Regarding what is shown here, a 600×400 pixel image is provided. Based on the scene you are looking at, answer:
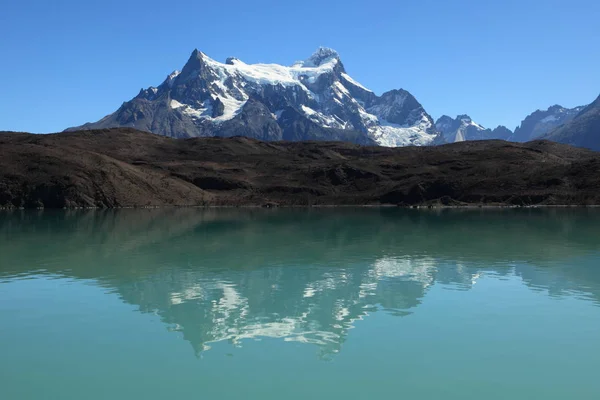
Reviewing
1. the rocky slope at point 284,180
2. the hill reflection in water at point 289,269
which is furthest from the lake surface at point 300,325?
the rocky slope at point 284,180

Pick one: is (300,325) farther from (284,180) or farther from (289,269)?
(284,180)

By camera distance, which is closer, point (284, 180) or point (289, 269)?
point (289, 269)

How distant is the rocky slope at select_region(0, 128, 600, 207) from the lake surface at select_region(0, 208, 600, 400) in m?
98.2

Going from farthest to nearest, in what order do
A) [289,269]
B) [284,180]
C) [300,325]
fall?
[284,180]
[289,269]
[300,325]

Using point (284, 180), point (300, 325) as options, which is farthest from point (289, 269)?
point (284, 180)

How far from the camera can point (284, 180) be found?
594ft

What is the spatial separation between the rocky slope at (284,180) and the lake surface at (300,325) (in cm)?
9823

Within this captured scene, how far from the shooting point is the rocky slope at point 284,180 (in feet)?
446

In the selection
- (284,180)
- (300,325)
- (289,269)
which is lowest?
(300,325)

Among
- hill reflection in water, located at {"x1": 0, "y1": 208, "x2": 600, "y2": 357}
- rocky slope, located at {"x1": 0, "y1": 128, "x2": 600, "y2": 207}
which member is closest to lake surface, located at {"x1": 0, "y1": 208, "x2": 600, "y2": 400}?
hill reflection in water, located at {"x1": 0, "y1": 208, "x2": 600, "y2": 357}

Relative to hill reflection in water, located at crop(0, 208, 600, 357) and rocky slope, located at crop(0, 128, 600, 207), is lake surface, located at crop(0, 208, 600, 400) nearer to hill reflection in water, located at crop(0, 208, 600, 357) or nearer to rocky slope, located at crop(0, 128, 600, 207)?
hill reflection in water, located at crop(0, 208, 600, 357)

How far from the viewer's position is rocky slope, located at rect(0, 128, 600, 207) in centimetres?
13588

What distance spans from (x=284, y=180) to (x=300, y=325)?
159 meters

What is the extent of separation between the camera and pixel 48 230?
231 feet
